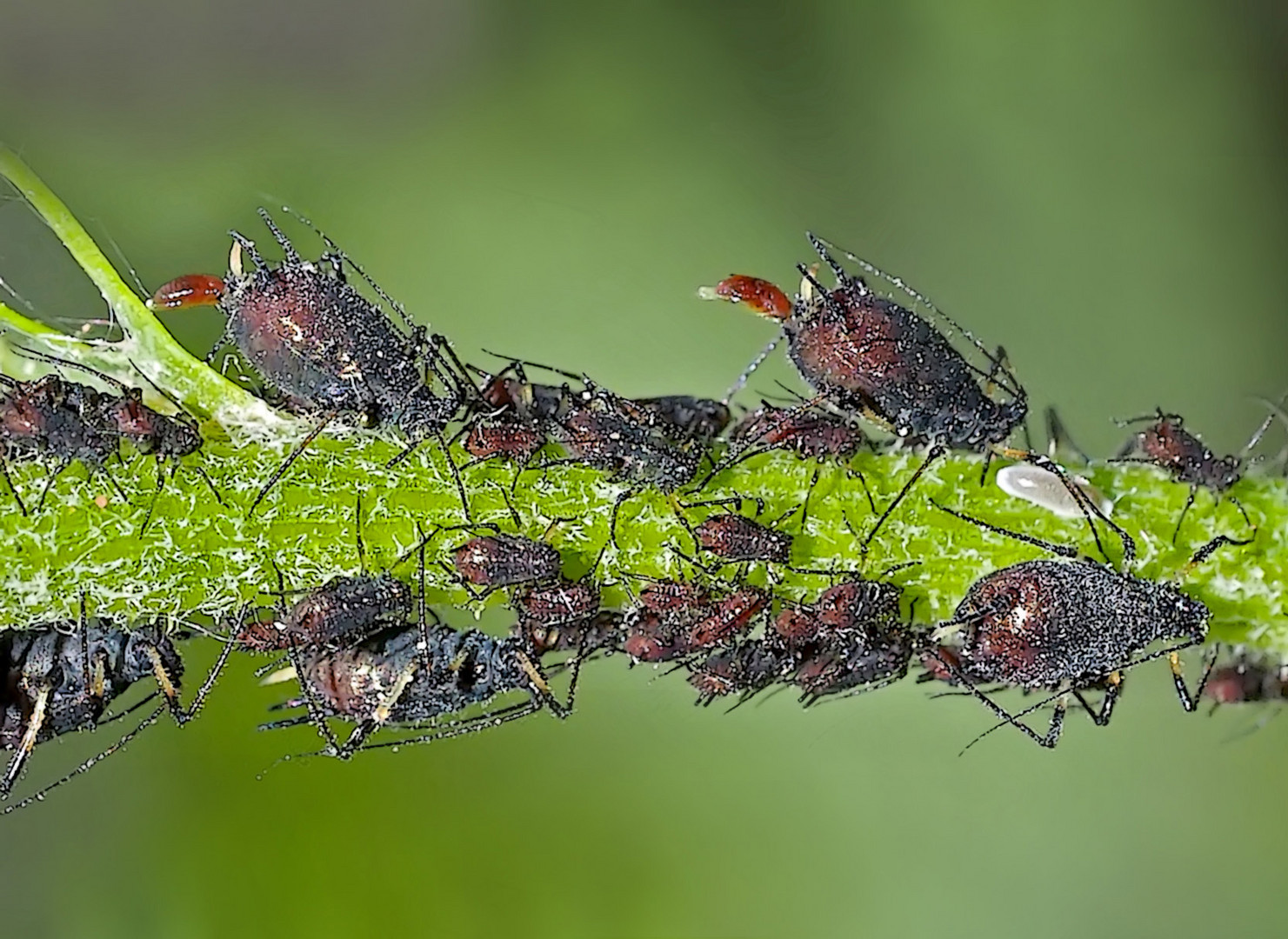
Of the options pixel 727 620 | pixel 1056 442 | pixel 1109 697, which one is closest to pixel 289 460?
pixel 727 620

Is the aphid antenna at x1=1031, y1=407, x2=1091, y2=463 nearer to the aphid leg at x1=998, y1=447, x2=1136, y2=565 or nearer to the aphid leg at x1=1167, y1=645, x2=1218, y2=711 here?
the aphid leg at x1=998, y1=447, x2=1136, y2=565

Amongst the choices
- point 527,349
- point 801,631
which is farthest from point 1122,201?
point 801,631

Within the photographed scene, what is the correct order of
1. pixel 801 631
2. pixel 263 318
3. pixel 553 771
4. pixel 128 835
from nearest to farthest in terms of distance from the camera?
pixel 263 318 < pixel 801 631 < pixel 128 835 < pixel 553 771

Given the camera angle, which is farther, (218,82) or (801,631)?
(218,82)

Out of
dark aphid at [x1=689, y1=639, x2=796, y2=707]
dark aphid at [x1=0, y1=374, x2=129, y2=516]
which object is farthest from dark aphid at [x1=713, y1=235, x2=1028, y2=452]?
dark aphid at [x1=0, y1=374, x2=129, y2=516]

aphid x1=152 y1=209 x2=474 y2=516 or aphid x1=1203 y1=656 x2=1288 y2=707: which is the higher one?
aphid x1=152 y1=209 x2=474 y2=516

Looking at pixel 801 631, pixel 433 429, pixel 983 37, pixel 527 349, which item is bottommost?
pixel 801 631

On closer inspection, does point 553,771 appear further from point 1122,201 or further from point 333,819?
point 1122,201
